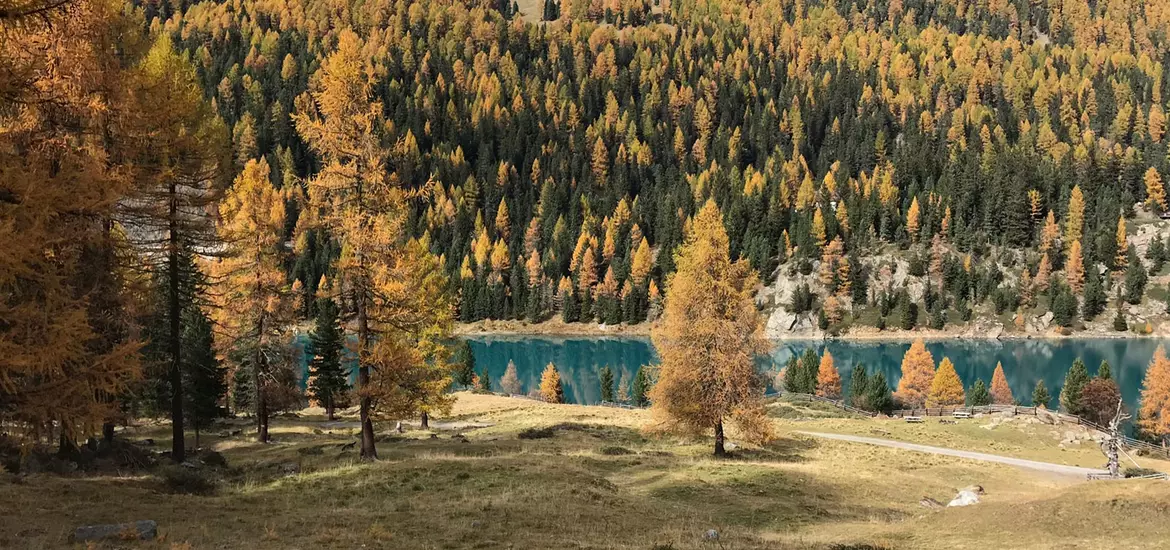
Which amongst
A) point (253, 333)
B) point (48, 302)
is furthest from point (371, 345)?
point (48, 302)

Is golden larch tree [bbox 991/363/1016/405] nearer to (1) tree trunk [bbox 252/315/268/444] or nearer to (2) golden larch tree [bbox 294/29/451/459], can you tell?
(2) golden larch tree [bbox 294/29/451/459]

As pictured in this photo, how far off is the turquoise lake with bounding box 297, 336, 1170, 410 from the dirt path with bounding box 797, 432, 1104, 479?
153ft

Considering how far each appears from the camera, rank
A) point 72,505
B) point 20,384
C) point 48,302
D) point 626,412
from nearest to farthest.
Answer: point 48,302 < point 20,384 < point 72,505 < point 626,412

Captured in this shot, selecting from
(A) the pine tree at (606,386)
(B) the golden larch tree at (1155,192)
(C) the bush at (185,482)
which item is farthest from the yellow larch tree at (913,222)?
(C) the bush at (185,482)

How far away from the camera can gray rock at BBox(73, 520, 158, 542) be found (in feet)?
41.5

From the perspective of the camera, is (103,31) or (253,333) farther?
(253,333)

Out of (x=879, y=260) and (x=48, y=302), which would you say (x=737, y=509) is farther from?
(x=879, y=260)

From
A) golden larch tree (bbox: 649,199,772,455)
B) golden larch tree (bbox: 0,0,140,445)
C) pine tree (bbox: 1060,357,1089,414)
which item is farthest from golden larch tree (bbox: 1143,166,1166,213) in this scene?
golden larch tree (bbox: 0,0,140,445)

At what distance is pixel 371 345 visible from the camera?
1030 inches

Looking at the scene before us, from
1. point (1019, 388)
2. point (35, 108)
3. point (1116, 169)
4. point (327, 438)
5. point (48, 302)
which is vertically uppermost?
point (1116, 169)

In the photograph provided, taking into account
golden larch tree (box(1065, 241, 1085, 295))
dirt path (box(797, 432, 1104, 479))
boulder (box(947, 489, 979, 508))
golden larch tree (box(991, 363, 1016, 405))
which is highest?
golden larch tree (box(1065, 241, 1085, 295))

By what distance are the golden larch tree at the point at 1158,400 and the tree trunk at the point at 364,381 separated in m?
77.8

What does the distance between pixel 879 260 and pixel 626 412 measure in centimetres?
12101

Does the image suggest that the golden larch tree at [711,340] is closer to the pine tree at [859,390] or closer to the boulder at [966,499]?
the boulder at [966,499]
